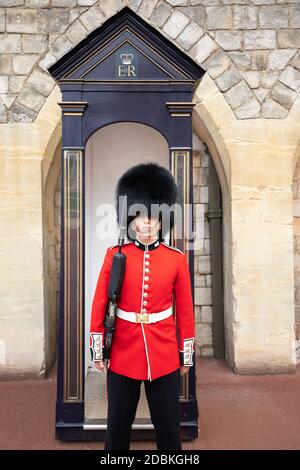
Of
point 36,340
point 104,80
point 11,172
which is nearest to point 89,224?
point 11,172

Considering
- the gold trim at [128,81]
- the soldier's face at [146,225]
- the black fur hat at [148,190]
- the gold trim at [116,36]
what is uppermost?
the gold trim at [116,36]

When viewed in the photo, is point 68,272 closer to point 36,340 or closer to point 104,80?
point 104,80

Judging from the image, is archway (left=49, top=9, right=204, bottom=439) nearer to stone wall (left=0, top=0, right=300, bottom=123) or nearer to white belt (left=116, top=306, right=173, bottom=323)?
white belt (left=116, top=306, right=173, bottom=323)

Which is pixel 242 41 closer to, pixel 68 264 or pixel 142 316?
pixel 68 264

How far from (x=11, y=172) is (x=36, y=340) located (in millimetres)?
1312

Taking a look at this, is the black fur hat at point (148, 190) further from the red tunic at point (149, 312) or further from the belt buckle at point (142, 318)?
the belt buckle at point (142, 318)

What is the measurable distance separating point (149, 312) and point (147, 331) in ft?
0.27

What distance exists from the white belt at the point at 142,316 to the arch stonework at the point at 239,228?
176 cm

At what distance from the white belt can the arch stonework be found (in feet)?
5.79

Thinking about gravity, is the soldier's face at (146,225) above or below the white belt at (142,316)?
above

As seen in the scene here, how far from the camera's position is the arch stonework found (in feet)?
12.4

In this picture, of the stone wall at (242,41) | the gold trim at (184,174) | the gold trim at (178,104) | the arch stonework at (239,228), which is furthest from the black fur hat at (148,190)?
the stone wall at (242,41)

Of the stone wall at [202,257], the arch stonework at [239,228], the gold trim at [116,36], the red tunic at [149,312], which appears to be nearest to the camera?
the red tunic at [149,312]

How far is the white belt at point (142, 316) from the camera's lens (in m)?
2.15
